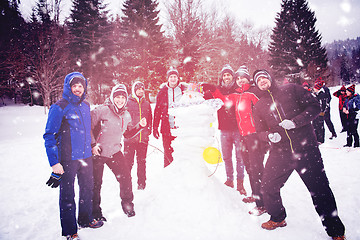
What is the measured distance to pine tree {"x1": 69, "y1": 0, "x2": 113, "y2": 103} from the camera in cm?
2159

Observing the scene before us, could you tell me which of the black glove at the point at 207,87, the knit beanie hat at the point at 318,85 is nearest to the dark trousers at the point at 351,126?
the knit beanie hat at the point at 318,85

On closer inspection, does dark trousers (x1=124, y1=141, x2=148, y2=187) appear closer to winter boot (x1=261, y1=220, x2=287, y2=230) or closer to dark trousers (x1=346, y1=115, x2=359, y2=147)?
winter boot (x1=261, y1=220, x2=287, y2=230)

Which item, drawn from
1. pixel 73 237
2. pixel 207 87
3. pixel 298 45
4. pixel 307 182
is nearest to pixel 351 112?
pixel 307 182

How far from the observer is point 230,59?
26.3 meters

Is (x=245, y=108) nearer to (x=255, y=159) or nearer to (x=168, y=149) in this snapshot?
(x=255, y=159)

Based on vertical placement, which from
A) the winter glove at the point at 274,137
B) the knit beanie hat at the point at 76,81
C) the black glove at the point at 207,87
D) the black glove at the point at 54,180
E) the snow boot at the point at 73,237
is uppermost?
the knit beanie hat at the point at 76,81

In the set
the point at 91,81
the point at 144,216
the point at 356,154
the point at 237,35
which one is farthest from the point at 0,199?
the point at 237,35

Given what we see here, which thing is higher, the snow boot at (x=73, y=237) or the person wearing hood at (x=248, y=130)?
the person wearing hood at (x=248, y=130)

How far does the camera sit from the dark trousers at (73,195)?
2226 mm

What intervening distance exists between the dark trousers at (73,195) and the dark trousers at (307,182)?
90.2 inches

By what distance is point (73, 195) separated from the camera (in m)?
2.33

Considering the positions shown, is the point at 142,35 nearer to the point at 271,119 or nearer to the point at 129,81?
the point at 129,81

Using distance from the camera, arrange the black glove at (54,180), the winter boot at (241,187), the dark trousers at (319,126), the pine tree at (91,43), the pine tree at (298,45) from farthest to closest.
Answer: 1. the pine tree at (298,45)
2. the pine tree at (91,43)
3. the dark trousers at (319,126)
4. the winter boot at (241,187)
5. the black glove at (54,180)

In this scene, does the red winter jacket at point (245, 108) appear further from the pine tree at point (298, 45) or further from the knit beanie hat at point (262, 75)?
the pine tree at point (298, 45)
